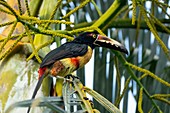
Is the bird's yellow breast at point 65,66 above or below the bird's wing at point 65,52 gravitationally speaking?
below

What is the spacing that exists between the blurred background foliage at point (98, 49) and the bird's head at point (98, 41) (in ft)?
0.10

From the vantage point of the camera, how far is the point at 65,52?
3.61 feet

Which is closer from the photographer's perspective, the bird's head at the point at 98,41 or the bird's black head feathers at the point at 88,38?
the bird's head at the point at 98,41

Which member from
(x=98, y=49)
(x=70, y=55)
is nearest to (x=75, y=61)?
(x=70, y=55)

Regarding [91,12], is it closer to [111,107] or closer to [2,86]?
[2,86]

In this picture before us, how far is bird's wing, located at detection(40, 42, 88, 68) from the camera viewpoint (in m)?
1.04

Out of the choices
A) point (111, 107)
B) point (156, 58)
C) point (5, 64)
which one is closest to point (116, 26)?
point (156, 58)

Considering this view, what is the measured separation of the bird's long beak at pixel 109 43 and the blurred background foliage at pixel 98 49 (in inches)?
1.1

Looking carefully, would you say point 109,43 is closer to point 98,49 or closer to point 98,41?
point 98,41

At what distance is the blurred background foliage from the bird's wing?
0.08ft

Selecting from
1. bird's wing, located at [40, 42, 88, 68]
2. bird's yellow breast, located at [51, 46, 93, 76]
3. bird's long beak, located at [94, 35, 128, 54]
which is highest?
bird's long beak, located at [94, 35, 128, 54]

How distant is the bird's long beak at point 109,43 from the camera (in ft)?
3.51

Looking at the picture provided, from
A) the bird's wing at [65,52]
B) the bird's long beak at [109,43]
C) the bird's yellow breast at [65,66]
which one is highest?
the bird's long beak at [109,43]

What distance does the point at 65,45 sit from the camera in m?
1.13
